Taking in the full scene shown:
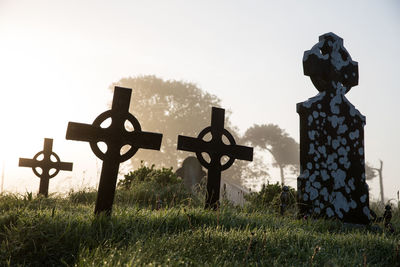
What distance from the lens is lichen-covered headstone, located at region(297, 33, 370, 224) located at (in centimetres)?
671

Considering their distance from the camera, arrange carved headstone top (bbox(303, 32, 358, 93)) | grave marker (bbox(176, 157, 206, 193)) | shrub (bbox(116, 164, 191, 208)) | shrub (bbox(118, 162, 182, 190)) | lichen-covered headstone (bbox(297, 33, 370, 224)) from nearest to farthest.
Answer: lichen-covered headstone (bbox(297, 33, 370, 224))
carved headstone top (bbox(303, 32, 358, 93))
shrub (bbox(116, 164, 191, 208))
shrub (bbox(118, 162, 182, 190))
grave marker (bbox(176, 157, 206, 193))

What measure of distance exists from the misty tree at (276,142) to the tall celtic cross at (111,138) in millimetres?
37734

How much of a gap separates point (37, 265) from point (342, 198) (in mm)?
5646

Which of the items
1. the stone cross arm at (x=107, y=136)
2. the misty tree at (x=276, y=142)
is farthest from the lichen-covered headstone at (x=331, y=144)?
the misty tree at (x=276, y=142)

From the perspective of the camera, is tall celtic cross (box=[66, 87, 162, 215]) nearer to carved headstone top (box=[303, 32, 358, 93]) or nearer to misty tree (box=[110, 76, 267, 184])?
carved headstone top (box=[303, 32, 358, 93])

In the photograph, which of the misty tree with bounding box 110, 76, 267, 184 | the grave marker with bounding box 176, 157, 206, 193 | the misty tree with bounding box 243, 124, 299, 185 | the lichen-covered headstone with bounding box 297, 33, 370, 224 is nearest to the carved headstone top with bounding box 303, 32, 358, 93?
the lichen-covered headstone with bounding box 297, 33, 370, 224

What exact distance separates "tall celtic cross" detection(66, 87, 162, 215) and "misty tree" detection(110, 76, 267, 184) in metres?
27.3

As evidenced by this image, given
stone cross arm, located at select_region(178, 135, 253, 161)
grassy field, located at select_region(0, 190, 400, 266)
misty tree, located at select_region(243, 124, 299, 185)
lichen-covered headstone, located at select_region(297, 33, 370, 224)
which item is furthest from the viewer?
misty tree, located at select_region(243, 124, 299, 185)

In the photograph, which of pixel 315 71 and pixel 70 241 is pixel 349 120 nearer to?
pixel 315 71

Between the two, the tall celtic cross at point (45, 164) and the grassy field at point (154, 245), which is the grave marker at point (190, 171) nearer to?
the tall celtic cross at point (45, 164)

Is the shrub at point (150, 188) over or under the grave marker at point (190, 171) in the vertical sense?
under

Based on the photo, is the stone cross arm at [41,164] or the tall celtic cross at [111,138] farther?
the stone cross arm at [41,164]

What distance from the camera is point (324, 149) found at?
6879 millimetres

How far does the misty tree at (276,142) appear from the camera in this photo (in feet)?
137
